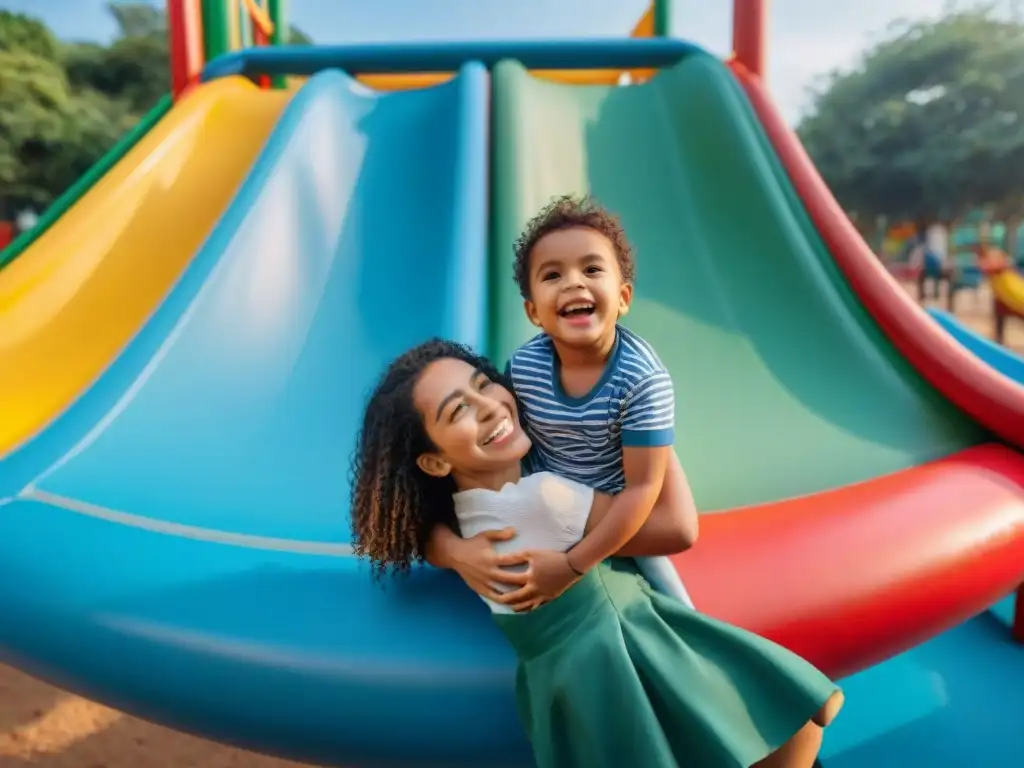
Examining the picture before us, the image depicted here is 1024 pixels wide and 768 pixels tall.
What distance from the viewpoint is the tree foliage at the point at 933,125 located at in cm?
1897

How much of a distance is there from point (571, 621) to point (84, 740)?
5.92 ft

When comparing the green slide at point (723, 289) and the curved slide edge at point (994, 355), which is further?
the curved slide edge at point (994, 355)

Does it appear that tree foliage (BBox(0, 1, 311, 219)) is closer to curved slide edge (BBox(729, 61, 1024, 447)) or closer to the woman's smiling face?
curved slide edge (BBox(729, 61, 1024, 447))

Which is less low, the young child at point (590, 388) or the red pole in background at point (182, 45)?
the red pole in background at point (182, 45)

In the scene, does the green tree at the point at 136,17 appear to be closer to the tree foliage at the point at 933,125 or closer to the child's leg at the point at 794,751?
the tree foliage at the point at 933,125

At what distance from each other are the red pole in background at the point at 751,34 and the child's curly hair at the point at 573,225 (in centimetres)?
252

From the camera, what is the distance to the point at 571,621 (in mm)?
967

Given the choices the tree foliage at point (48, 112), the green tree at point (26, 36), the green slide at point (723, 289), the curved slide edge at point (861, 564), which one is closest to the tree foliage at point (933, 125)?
the tree foliage at point (48, 112)

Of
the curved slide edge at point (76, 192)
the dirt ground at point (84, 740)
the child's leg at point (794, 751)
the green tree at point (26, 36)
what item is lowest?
→ the dirt ground at point (84, 740)

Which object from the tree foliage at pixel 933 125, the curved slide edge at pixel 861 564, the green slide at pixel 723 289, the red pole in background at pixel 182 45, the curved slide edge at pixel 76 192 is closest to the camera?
the curved slide edge at pixel 861 564

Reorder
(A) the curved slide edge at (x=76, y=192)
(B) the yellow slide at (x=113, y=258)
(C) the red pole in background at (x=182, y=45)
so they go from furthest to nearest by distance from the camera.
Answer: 1. (C) the red pole in background at (x=182, y=45)
2. (A) the curved slide edge at (x=76, y=192)
3. (B) the yellow slide at (x=113, y=258)

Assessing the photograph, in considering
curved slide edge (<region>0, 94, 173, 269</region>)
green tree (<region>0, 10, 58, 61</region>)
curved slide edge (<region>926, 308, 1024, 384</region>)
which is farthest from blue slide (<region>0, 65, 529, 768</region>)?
green tree (<region>0, 10, 58, 61</region>)

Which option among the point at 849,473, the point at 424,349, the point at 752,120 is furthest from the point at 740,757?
the point at 752,120

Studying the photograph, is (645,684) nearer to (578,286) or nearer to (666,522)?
(666,522)
